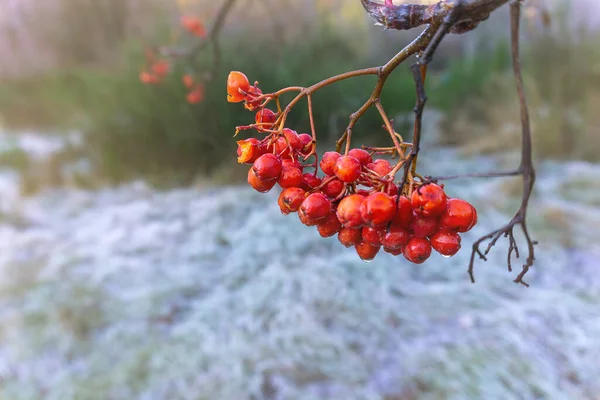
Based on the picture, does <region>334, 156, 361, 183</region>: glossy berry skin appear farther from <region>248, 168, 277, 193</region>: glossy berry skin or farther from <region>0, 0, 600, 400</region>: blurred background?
<region>0, 0, 600, 400</region>: blurred background

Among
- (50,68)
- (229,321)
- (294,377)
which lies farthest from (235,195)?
(50,68)

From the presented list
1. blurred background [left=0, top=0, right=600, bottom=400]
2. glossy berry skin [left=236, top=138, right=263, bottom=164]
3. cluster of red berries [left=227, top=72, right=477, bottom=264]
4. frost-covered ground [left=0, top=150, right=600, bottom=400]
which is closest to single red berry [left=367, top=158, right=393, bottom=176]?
cluster of red berries [left=227, top=72, right=477, bottom=264]

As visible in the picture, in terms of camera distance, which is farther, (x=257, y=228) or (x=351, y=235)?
(x=257, y=228)

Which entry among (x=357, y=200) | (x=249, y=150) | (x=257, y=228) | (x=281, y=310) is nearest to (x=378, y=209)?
(x=357, y=200)

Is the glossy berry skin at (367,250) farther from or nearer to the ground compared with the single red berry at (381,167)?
nearer to the ground

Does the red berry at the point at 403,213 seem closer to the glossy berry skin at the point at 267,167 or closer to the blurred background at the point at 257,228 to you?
the glossy berry skin at the point at 267,167

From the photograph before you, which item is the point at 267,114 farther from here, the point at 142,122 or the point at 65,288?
the point at 142,122

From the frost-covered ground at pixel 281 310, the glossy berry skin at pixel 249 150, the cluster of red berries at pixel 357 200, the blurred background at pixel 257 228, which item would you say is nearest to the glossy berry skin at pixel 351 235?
the cluster of red berries at pixel 357 200

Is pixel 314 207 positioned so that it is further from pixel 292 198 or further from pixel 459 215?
pixel 459 215
